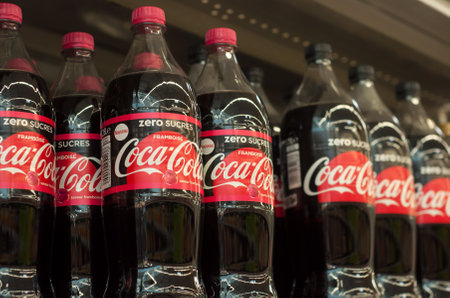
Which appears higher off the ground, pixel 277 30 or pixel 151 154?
pixel 277 30

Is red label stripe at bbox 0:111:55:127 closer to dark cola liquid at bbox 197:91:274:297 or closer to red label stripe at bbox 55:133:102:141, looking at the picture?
red label stripe at bbox 55:133:102:141

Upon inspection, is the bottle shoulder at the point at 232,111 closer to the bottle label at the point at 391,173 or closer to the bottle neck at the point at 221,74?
the bottle neck at the point at 221,74

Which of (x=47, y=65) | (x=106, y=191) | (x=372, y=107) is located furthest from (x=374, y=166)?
(x=47, y=65)

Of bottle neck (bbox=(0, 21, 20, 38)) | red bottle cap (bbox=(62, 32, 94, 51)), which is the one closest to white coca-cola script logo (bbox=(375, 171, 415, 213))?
red bottle cap (bbox=(62, 32, 94, 51))

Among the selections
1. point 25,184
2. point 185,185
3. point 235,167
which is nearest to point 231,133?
point 235,167

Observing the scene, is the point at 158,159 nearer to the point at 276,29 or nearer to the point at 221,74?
the point at 221,74

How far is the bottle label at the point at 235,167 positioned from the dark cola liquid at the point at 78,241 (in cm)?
20

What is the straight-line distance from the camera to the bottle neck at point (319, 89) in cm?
161

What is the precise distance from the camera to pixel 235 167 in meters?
1.30

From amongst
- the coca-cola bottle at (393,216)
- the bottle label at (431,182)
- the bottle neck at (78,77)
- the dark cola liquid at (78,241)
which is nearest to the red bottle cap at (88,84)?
the bottle neck at (78,77)

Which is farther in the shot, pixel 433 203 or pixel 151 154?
pixel 433 203

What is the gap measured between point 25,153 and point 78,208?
170 mm

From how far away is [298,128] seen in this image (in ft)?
4.99

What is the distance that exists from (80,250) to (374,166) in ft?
2.25
